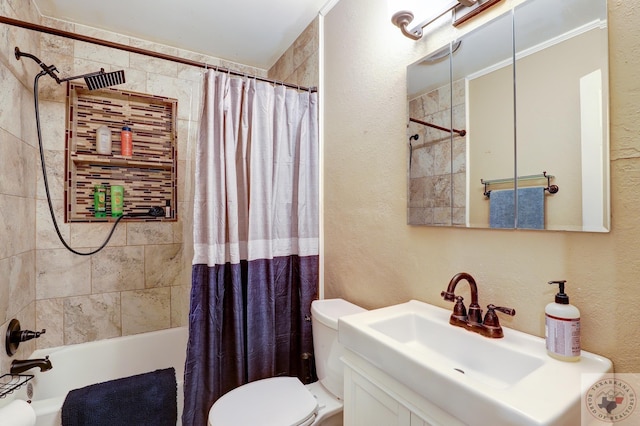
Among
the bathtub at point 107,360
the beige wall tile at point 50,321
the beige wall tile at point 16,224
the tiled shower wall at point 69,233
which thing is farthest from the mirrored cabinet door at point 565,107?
the beige wall tile at point 50,321

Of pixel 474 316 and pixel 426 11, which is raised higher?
pixel 426 11

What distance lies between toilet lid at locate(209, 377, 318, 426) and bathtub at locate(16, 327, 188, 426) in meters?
0.59

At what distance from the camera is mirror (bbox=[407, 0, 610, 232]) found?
30.1 inches

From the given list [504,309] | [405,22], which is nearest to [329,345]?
[504,309]

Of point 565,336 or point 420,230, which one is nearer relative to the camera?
point 565,336

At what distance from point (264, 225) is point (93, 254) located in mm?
1384

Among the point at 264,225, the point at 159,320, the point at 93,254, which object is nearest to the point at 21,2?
the point at 93,254

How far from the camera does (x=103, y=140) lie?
2.08 meters

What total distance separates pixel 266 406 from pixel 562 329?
1102 millimetres

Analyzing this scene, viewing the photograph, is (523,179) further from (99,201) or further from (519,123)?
(99,201)

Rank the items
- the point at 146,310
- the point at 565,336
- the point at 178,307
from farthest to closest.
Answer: the point at 178,307 < the point at 146,310 < the point at 565,336

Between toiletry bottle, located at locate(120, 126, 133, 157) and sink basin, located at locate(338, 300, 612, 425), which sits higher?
toiletry bottle, located at locate(120, 126, 133, 157)

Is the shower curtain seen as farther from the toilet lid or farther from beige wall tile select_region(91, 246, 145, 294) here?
beige wall tile select_region(91, 246, 145, 294)

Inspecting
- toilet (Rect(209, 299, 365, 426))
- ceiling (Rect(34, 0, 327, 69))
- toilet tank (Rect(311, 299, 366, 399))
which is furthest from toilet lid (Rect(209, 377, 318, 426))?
ceiling (Rect(34, 0, 327, 69))
